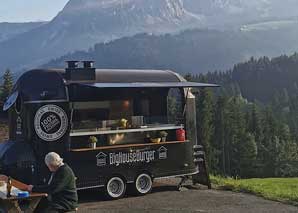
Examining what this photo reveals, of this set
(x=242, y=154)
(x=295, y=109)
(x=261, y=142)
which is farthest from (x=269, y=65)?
(x=242, y=154)

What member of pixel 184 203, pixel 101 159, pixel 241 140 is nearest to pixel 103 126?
pixel 101 159

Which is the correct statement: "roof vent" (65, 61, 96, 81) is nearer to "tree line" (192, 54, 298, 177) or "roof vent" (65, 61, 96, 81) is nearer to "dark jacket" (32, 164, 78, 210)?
"dark jacket" (32, 164, 78, 210)

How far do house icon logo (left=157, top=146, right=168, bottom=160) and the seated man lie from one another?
21.8ft

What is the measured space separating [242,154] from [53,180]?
7841 centimetres

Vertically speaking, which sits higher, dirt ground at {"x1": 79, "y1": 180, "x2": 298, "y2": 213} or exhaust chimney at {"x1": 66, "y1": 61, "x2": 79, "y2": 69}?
exhaust chimney at {"x1": 66, "y1": 61, "x2": 79, "y2": 69}

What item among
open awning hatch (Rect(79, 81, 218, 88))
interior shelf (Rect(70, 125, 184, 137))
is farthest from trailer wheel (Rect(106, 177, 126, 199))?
open awning hatch (Rect(79, 81, 218, 88))

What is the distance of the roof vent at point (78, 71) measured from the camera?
13.9 metres

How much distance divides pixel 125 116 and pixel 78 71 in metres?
2.17

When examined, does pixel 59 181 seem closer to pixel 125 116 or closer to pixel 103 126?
pixel 103 126

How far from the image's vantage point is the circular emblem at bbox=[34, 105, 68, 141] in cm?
1332

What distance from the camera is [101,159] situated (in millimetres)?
14023

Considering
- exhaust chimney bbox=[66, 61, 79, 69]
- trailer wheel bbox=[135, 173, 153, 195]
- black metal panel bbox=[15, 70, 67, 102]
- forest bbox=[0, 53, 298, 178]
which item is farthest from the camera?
forest bbox=[0, 53, 298, 178]

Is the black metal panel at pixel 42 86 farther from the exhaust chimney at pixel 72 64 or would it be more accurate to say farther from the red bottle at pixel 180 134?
the red bottle at pixel 180 134

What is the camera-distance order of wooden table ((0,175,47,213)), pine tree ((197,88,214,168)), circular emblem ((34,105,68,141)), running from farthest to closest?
pine tree ((197,88,214,168))
circular emblem ((34,105,68,141))
wooden table ((0,175,47,213))
